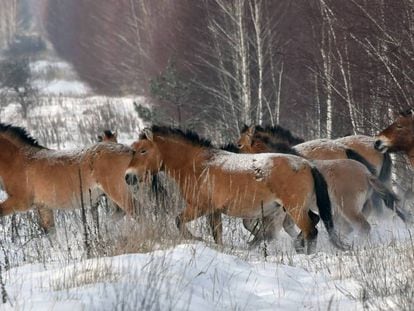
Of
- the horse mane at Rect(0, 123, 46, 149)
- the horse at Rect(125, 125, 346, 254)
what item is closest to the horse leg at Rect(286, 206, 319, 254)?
the horse at Rect(125, 125, 346, 254)

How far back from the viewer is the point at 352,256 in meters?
6.89

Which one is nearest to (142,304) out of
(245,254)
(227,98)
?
(245,254)

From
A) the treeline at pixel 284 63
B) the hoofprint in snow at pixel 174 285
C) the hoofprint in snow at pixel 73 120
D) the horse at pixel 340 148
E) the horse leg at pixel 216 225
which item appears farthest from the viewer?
the hoofprint in snow at pixel 73 120

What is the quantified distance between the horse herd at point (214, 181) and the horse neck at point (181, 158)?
0.01 meters

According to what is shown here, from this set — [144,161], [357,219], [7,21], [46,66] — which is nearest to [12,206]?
[144,161]

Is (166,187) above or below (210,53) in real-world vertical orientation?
below

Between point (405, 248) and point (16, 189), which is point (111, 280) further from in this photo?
point (16, 189)

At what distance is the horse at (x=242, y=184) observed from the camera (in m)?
8.41

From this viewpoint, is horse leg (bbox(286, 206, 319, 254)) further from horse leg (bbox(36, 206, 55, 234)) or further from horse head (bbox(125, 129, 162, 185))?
horse leg (bbox(36, 206, 55, 234))

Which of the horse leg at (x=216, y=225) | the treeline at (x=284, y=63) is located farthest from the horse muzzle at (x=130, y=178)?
the treeline at (x=284, y=63)

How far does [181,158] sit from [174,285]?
363cm

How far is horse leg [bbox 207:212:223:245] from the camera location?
27.0ft

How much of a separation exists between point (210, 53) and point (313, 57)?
21.0ft

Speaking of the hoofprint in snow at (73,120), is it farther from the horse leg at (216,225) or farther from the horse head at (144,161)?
the horse leg at (216,225)
